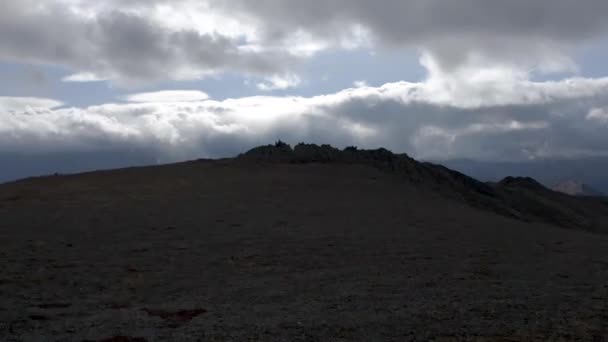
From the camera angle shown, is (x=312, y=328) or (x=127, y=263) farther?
(x=127, y=263)

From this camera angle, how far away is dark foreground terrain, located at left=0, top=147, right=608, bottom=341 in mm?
10641

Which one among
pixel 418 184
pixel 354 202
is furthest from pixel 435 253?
pixel 418 184

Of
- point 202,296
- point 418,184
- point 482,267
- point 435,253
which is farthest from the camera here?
point 418,184

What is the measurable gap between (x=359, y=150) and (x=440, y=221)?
23.2m

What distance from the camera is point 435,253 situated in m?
18.1

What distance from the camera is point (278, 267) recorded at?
632 inches

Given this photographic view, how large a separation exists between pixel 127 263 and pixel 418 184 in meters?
24.7

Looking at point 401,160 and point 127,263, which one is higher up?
point 401,160

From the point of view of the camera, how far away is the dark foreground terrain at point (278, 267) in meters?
10.6

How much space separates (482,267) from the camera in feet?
52.8

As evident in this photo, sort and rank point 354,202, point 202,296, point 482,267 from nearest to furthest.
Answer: point 202,296 → point 482,267 → point 354,202

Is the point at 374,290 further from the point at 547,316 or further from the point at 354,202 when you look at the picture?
the point at 354,202

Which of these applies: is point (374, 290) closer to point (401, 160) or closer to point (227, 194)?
point (227, 194)

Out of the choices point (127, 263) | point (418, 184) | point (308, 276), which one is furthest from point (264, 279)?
point (418, 184)
